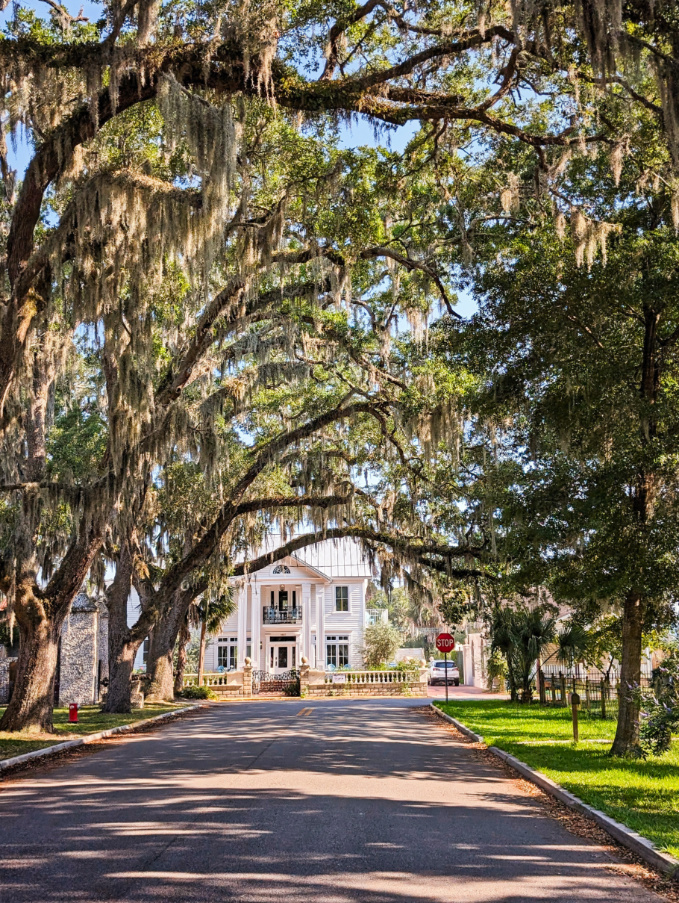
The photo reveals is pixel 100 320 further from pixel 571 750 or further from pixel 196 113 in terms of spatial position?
pixel 571 750

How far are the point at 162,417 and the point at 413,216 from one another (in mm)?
6093

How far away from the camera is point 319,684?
3806 centimetres

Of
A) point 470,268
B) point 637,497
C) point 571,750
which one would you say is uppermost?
point 470,268

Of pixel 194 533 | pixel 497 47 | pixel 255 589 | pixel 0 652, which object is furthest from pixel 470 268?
pixel 255 589

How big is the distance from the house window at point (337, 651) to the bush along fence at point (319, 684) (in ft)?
28.1

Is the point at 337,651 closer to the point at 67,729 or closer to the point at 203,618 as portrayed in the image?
the point at 203,618

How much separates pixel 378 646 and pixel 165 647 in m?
A: 25.7

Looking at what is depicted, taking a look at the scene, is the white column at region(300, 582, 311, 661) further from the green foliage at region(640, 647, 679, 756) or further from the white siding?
the green foliage at region(640, 647, 679, 756)

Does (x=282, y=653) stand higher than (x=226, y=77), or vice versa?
(x=226, y=77)

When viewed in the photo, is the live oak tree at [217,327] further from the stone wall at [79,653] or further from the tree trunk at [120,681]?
the stone wall at [79,653]

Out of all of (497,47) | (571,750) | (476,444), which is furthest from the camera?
(476,444)

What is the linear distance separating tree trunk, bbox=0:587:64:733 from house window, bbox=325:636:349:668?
1333 inches

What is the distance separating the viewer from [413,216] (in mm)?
14070

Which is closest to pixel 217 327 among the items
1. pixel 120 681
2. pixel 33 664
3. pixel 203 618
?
pixel 33 664
